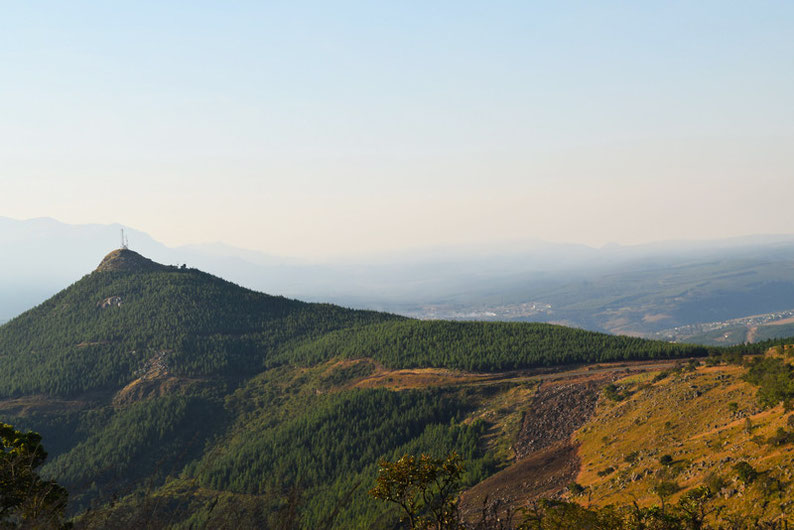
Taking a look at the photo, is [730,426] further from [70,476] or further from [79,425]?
[79,425]

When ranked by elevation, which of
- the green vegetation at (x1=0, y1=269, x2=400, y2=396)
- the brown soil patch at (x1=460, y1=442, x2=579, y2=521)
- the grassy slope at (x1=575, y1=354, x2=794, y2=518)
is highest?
the green vegetation at (x1=0, y1=269, x2=400, y2=396)

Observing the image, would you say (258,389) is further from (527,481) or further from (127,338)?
(527,481)

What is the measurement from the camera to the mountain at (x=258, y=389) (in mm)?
100375

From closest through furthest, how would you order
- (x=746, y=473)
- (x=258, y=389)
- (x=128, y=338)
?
(x=746, y=473) < (x=258, y=389) < (x=128, y=338)

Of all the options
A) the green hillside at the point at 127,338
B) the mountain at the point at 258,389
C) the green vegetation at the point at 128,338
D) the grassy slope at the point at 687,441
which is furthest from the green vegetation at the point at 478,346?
the grassy slope at the point at 687,441

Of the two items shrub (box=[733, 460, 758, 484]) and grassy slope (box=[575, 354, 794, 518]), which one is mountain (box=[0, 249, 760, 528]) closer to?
grassy slope (box=[575, 354, 794, 518])

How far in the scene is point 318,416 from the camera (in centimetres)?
11825

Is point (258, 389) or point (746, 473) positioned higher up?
point (746, 473)

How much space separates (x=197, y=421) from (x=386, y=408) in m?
55.4

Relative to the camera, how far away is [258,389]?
492ft

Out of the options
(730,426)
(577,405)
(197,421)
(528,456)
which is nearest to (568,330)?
(577,405)

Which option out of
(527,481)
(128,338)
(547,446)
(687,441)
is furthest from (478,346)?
(128,338)

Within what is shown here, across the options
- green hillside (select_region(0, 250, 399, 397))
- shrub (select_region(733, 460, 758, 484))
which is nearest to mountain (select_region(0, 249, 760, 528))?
green hillside (select_region(0, 250, 399, 397))

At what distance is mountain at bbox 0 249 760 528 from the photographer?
100m
